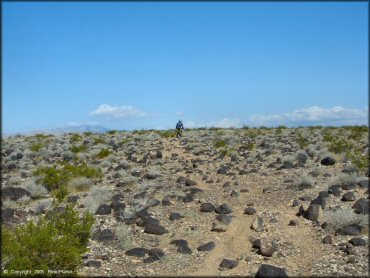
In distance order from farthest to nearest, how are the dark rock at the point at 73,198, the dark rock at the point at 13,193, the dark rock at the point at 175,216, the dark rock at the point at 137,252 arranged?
the dark rock at the point at 13,193 < the dark rock at the point at 73,198 < the dark rock at the point at 175,216 < the dark rock at the point at 137,252

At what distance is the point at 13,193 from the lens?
58.8ft

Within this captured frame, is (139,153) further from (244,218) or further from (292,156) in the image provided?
(244,218)

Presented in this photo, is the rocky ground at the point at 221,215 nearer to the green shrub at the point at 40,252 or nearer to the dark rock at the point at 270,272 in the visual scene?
the dark rock at the point at 270,272

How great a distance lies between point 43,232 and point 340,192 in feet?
39.0

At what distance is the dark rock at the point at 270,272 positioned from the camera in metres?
10.1

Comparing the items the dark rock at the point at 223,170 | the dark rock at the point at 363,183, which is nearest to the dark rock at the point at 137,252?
the dark rock at the point at 363,183

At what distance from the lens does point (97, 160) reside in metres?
29.4

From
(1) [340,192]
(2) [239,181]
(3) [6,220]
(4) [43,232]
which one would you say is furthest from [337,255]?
(3) [6,220]

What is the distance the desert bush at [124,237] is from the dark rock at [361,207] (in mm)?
7881

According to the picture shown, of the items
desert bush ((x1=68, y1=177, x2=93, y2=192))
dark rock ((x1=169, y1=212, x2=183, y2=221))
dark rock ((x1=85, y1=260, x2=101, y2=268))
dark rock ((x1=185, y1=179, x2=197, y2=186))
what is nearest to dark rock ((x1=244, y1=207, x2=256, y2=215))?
dark rock ((x1=169, y1=212, x2=183, y2=221))

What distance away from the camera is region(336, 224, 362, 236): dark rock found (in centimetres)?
1266

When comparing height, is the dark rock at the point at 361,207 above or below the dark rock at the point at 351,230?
above

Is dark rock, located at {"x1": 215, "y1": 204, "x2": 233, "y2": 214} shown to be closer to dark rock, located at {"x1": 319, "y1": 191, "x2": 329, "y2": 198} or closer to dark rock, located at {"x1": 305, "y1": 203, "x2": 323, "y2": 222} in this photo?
dark rock, located at {"x1": 305, "y1": 203, "x2": 323, "y2": 222}

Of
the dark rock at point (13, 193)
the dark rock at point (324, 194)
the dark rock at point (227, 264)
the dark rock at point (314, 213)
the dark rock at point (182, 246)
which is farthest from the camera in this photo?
the dark rock at point (13, 193)
